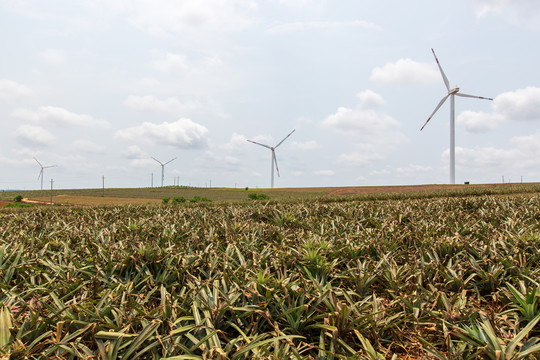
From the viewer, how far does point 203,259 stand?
3984 millimetres

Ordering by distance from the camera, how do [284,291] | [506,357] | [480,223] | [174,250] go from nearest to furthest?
[506,357] → [284,291] → [174,250] → [480,223]

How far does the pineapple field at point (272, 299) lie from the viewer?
2400 millimetres

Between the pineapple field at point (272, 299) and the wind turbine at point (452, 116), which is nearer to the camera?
the pineapple field at point (272, 299)

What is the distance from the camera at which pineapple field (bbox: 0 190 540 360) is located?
7.88 feet

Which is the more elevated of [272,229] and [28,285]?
[272,229]

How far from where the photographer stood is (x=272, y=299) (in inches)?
117

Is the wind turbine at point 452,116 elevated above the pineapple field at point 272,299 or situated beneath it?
elevated above

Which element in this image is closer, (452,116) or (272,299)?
(272,299)

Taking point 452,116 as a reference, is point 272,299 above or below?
below

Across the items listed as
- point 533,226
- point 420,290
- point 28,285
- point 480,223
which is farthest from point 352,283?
point 533,226

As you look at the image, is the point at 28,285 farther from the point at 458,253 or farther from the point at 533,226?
the point at 533,226

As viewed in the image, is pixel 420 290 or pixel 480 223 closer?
pixel 420 290

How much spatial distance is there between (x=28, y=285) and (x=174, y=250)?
167 cm

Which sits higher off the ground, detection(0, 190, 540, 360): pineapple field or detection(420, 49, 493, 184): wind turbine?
detection(420, 49, 493, 184): wind turbine
